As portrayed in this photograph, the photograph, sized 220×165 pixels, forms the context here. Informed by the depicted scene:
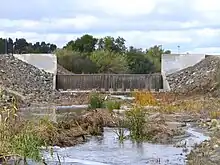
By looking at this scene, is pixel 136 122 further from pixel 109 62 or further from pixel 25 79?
pixel 109 62

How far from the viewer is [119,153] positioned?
624 inches

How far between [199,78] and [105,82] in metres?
7.02

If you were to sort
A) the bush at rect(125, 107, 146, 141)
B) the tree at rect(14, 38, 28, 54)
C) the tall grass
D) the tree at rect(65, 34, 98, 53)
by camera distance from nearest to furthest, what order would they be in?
the tall grass, the bush at rect(125, 107, 146, 141), the tree at rect(65, 34, 98, 53), the tree at rect(14, 38, 28, 54)

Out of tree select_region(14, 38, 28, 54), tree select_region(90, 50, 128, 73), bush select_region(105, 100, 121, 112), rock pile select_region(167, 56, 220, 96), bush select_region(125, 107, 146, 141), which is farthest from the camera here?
tree select_region(14, 38, 28, 54)

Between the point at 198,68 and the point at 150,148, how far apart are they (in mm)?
33177

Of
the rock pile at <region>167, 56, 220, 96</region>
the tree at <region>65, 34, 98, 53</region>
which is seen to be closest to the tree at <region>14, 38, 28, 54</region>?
the tree at <region>65, 34, 98, 53</region>

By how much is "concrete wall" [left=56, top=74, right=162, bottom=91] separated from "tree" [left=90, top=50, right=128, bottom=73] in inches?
637

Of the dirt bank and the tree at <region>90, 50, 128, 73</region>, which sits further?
the tree at <region>90, 50, 128, 73</region>

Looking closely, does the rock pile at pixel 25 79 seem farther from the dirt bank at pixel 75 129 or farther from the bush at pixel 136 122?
the bush at pixel 136 122

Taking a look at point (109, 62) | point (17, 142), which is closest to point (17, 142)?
point (17, 142)

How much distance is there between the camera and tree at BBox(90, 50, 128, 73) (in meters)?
65.0

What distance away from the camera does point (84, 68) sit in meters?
63.6

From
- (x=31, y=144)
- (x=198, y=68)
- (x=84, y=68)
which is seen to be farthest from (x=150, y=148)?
(x=84, y=68)

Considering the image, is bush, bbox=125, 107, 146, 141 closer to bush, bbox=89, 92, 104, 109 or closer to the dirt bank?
the dirt bank
